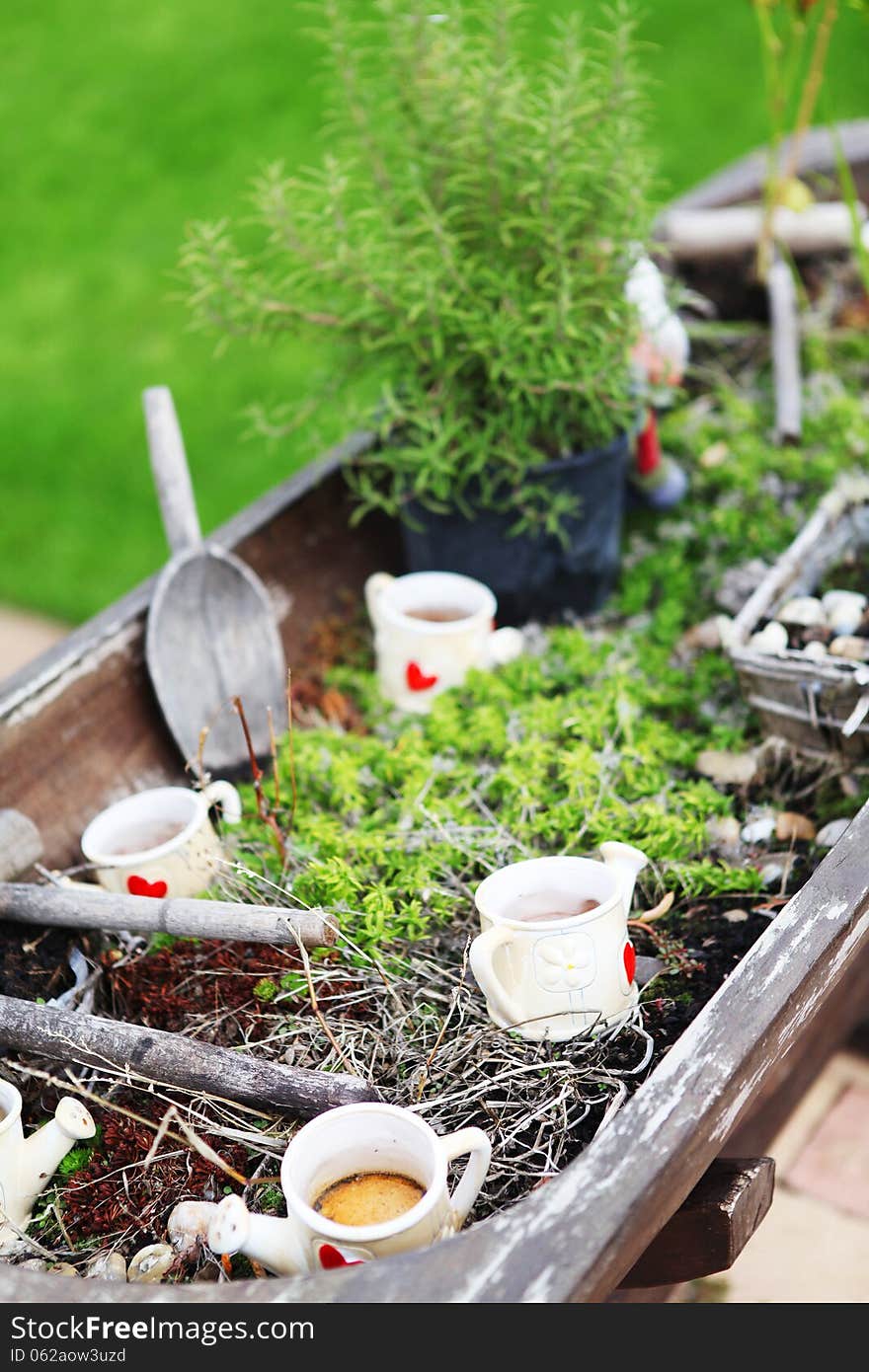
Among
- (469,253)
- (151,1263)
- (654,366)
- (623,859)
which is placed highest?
(469,253)

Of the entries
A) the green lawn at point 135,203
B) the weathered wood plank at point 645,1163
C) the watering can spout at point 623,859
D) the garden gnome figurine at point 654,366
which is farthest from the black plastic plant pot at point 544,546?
the green lawn at point 135,203

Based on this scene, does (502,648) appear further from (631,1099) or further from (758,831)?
(631,1099)

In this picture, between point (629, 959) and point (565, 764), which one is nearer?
point (629, 959)

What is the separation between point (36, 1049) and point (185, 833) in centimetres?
36

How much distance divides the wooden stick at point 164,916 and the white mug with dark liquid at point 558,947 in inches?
7.1

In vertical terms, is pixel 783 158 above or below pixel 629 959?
above

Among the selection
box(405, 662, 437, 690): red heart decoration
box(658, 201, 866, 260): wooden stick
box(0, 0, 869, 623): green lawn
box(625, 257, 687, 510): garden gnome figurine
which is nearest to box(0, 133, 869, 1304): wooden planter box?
box(405, 662, 437, 690): red heart decoration

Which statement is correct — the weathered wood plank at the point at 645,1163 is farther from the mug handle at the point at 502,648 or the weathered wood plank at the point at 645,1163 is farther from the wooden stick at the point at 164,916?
the mug handle at the point at 502,648

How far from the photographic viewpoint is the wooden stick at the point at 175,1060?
4.31ft

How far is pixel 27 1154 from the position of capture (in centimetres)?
136

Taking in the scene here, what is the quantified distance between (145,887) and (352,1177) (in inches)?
20.7

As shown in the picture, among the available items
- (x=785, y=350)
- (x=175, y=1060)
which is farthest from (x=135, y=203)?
(x=175, y=1060)

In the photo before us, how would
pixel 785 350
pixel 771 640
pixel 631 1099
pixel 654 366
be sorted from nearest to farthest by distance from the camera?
1. pixel 631 1099
2. pixel 771 640
3. pixel 654 366
4. pixel 785 350
